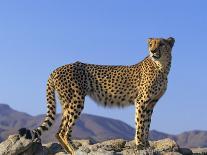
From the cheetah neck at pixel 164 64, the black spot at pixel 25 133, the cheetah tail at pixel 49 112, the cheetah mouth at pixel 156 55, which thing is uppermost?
the cheetah mouth at pixel 156 55

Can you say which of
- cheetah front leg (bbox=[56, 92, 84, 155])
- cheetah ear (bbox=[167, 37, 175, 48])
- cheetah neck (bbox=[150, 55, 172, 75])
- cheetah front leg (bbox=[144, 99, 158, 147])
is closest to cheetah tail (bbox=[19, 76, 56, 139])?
cheetah front leg (bbox=[56, 92, 84, 155])

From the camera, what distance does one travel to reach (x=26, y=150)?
12.7 meters

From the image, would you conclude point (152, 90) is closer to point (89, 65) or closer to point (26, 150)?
point (89, 65)

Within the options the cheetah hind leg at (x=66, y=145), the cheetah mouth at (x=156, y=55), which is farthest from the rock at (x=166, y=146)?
the cheetah mouth at (x=156, y=55)

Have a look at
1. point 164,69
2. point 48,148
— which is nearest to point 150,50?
point 164,69

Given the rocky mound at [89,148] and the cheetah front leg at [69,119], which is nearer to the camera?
the rocky mound at [89,148]

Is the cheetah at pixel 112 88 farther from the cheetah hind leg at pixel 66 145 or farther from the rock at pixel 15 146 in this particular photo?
the rock at pixel 15 146

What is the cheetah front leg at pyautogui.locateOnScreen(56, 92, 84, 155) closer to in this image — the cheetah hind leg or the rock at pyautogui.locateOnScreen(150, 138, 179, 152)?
the cheetah hind leg

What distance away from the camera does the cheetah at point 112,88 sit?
42.6ft

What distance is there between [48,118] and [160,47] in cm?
293

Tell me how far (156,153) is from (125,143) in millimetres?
2137

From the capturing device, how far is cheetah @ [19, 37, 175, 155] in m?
13.0

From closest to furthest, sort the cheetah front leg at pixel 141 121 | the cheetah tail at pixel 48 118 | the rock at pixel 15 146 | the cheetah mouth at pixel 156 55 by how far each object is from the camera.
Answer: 1. the rock at pixel 15 146
2. the cheetah tail at pixel 48 118
3. the cheetah mouth at pixel 156 55
4. the cheetah front leg at pixel 141 121

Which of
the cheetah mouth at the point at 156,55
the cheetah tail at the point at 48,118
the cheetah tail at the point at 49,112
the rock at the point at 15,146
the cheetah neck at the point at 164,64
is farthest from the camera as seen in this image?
the cheetah neck at the point at 164,64
